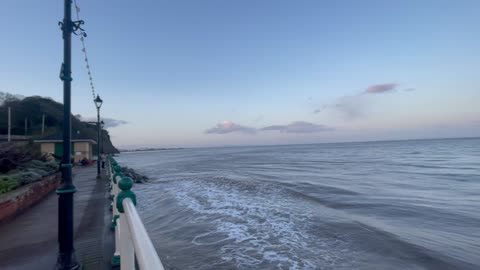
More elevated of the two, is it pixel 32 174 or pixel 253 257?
pixel 32 174

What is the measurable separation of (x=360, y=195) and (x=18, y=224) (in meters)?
12.3

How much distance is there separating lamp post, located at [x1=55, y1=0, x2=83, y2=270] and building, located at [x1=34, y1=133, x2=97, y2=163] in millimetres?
21263

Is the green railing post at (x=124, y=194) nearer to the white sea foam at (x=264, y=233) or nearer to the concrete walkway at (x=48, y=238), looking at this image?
the concrete walkway at (x=48, y=238)

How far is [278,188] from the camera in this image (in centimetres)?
1310

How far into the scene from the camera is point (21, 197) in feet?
19.7

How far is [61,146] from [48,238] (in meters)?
20.8

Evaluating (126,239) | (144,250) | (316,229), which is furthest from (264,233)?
(144,250)

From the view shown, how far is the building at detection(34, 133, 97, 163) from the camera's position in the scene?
2033 cm

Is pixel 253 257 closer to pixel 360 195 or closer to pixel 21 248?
pixel 21 248

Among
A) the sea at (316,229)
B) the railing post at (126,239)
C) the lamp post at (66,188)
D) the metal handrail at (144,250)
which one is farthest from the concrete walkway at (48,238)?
the metal handrail at (144,250)

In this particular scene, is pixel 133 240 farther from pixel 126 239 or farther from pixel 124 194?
pixel 124 194

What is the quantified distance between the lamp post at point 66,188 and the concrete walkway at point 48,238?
429 millimetres

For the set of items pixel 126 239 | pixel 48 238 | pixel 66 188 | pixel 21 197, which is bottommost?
pixel 48 238

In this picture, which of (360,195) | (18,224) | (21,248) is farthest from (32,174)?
(360,195)
